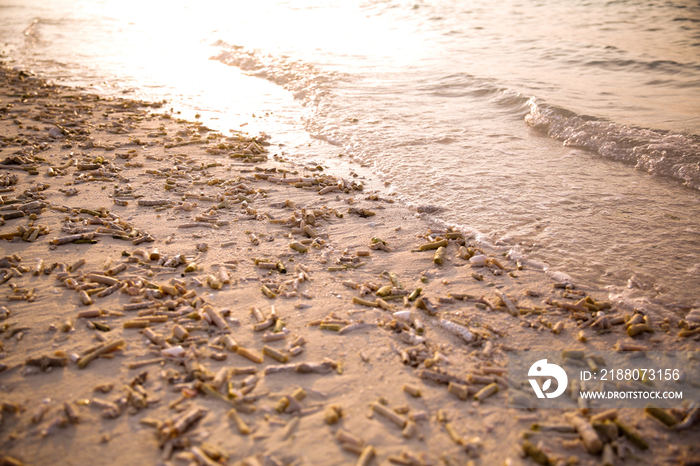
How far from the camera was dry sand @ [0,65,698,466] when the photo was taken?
2334 mm

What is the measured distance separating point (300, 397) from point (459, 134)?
6.19 meters

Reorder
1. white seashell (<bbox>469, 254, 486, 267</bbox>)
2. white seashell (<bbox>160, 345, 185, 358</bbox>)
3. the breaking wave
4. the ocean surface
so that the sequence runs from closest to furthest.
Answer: white seashell (<bbox>160, 345, 185, 358</bbox>) → white seashell (<bbox>469, 254, 486, 267</bbox>) → the ocean surface → the breaking wave

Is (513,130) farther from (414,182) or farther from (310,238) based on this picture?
(310,238)

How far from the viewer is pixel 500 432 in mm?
2445

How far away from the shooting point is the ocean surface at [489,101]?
4867mm

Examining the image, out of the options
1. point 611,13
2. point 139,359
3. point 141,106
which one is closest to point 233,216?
point 139,359

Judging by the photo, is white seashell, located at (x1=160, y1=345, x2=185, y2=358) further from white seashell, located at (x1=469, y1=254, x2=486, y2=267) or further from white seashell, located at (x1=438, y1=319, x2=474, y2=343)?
white seashell, located at (x1=469, y1=254, x2=486, y2=267)

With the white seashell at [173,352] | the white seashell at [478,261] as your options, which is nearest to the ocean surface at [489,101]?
the white seashell at [478,261]

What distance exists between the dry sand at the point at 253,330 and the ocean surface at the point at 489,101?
37.1 inches

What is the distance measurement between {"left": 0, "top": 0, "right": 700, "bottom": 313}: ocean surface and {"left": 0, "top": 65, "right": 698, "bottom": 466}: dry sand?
0.94m

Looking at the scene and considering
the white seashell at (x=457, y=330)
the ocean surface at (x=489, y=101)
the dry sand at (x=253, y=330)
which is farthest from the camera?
the ocean surface at (x=489, y=101)

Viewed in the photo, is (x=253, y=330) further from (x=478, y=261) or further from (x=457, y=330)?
(x=478, y=261)

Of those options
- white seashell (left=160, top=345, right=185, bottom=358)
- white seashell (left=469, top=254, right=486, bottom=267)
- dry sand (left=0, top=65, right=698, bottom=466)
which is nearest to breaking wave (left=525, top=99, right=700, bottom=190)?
dry sand (left=0, top=65, right=698, bottom=466)

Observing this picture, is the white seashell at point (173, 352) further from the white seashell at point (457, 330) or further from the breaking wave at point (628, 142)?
the breaking wave at point (628, 142)
